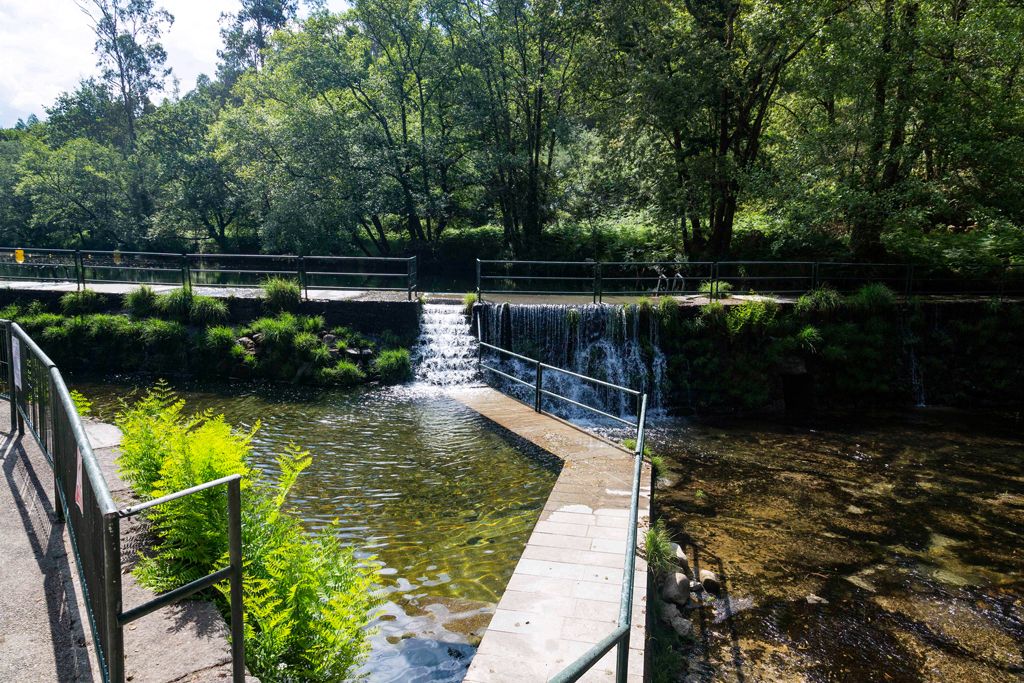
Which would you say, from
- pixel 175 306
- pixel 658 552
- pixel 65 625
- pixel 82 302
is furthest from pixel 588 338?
pixel 82 302

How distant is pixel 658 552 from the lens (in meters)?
6.08

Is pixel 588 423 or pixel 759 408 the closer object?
pixel 588 423

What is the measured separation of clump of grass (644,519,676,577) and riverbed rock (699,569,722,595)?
0.66 metres

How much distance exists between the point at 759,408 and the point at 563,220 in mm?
12196

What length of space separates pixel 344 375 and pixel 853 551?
10.5 metres

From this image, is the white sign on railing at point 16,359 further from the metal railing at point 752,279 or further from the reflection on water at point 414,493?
the metal railing at point 752,279

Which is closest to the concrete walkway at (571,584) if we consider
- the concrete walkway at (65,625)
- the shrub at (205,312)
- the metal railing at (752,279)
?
the concrete walkway at (65,625)

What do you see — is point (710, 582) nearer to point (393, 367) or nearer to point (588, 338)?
point (588, 338)

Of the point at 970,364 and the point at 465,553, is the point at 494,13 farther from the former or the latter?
the point at 465,553

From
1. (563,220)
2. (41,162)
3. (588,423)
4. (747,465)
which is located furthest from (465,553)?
(41,162)

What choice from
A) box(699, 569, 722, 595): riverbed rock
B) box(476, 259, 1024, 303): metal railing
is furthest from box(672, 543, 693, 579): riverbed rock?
box(476, 259, 1024, 303): metal railing

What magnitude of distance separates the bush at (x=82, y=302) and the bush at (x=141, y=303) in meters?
0.83

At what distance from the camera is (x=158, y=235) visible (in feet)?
93.3

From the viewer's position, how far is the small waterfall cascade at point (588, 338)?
49.4ft
